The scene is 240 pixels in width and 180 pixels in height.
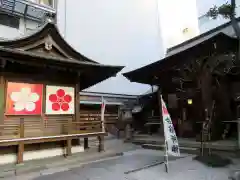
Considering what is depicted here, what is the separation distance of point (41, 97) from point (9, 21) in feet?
31.6

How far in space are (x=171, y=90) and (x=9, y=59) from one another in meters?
10.4

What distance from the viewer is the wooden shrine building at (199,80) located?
10227 millimetres

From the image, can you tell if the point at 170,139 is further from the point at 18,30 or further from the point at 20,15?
the point at 20,15

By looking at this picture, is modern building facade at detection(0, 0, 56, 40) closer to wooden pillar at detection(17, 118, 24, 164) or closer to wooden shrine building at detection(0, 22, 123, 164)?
wooden shrine building at detection(0, 22, 123, 164)

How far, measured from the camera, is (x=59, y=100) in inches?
374

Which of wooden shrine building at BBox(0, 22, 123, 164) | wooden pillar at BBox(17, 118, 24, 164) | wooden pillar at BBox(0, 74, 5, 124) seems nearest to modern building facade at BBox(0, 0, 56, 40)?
wooden shrine building at BBox(0, 22, 123, 164)

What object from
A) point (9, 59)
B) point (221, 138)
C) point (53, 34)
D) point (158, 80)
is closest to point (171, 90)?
point (158, 80)

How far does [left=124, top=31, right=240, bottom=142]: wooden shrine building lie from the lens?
1023 cm

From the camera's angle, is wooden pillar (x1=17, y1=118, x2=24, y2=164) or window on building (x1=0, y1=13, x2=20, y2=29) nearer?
wooden pillar (x1=17, y1=118, x2=24, y2=164)

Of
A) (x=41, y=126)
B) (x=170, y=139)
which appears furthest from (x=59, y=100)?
(x=170, y=139)

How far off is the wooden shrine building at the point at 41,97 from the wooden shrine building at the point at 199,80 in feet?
13.3

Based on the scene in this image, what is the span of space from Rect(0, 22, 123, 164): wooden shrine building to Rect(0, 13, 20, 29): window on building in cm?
787

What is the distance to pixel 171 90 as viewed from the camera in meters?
14.3

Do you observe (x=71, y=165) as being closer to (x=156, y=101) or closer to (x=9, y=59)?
(x=9, y=59)
